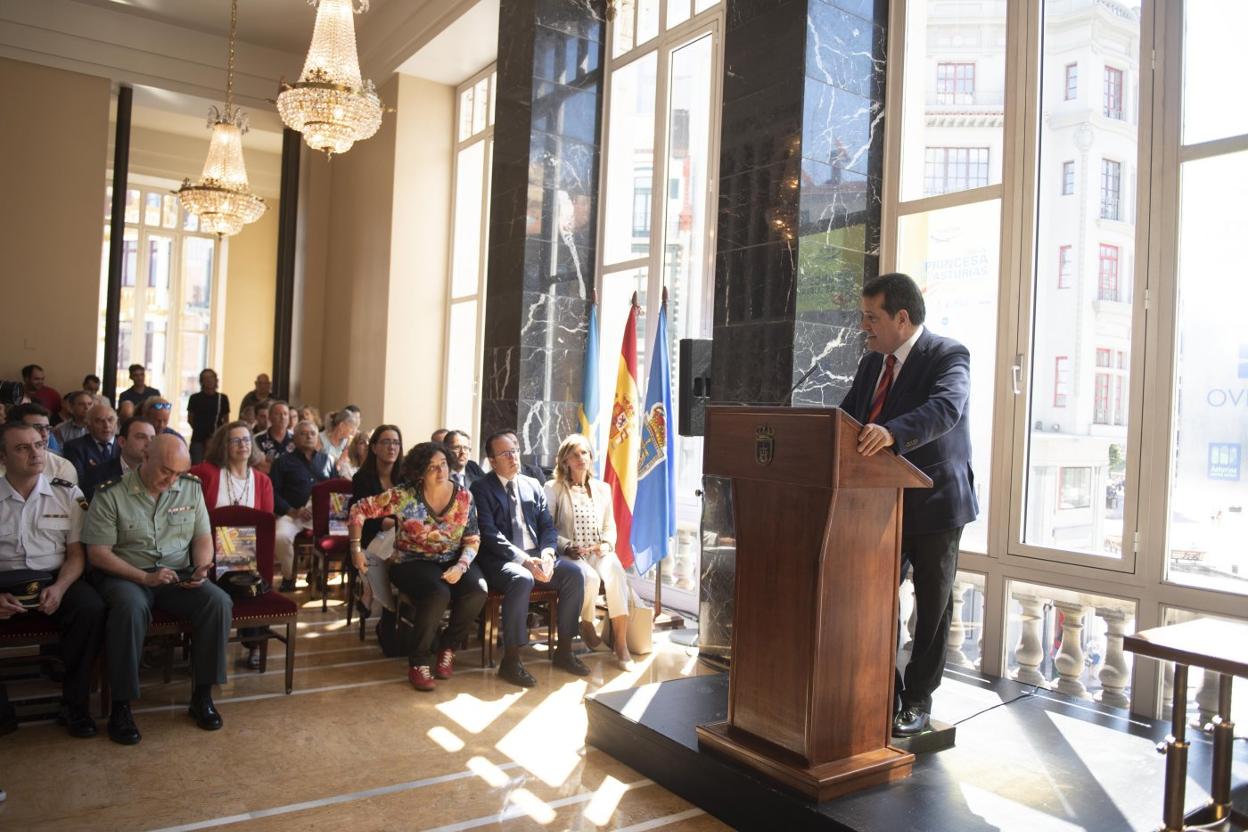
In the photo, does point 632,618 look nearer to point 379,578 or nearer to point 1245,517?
point 379,578

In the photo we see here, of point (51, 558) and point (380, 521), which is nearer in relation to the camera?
point (51, 558)

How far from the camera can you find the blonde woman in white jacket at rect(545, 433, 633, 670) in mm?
5023

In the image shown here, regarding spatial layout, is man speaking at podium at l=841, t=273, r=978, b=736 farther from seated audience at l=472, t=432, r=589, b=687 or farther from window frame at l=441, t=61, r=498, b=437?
window frame at l=441, t=61, r=498, b=437

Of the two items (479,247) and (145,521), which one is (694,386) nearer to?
(145,521)

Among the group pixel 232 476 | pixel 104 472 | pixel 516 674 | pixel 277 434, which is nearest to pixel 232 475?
pixel 232 476

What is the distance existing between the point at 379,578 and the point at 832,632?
9.54 feet

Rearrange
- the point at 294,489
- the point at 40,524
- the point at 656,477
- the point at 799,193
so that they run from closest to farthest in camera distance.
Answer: the point at 40,524 < the point at 799,193 < the point at 656,477 < the point at 294,489

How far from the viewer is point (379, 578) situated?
482 centimetres

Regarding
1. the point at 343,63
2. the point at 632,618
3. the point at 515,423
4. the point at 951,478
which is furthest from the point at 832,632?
the point at 343,63

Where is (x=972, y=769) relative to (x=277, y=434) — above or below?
below

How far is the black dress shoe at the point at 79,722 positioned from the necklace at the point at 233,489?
1.39 metres

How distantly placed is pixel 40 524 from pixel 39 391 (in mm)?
6774

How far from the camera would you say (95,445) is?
5.84 metres

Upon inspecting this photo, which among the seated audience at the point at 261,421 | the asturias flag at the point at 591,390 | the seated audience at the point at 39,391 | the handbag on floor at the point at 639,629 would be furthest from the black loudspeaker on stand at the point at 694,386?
the seated audience at the point at 39,391
